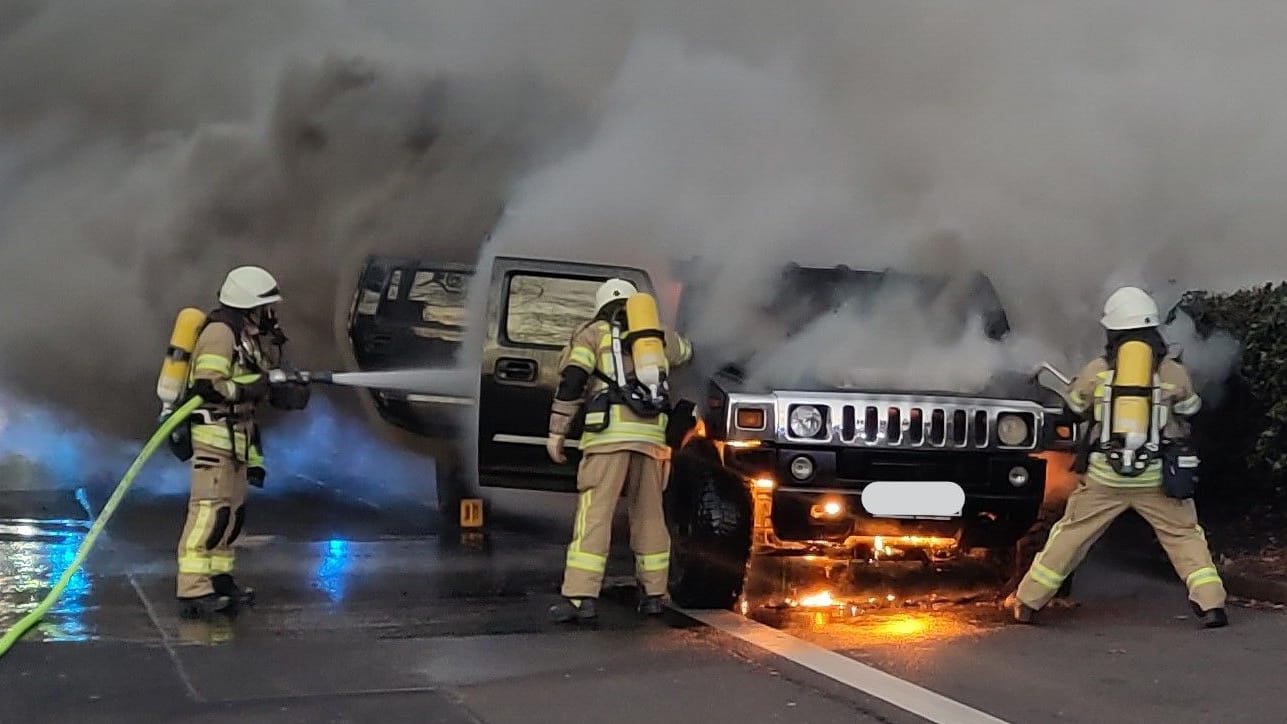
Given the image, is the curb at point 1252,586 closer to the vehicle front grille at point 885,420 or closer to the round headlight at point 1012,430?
the round headlight at point 1012,430

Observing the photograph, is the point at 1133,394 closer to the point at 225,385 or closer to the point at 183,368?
the point at 225,385

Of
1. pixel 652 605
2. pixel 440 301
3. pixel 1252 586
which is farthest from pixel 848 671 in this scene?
pixel 440 301

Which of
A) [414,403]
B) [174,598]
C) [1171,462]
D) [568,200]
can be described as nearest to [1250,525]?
[1171,462]

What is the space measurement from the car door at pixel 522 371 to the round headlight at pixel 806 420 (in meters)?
1.63

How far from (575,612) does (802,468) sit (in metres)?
A: 1.25

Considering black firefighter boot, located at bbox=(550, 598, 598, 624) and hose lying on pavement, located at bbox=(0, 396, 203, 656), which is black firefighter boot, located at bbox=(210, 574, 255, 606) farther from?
black firefighter boot, located at bbox=(550, 598, 598, 624)

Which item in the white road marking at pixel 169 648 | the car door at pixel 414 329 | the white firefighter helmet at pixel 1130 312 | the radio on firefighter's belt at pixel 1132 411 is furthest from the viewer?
the car door at pixel 414 329

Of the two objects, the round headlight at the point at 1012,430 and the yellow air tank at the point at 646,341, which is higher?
the yellow air tank at the point at 646,341

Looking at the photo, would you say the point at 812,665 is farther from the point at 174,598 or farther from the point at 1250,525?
the point at 1250,525

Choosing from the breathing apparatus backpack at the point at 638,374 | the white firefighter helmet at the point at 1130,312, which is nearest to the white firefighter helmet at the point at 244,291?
the breathing apparatus backpack at the point at 638,374

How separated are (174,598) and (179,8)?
5.40 metres

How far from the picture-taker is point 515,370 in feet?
26.4

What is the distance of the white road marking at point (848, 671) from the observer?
496 cm

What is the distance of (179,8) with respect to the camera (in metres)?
10.8
